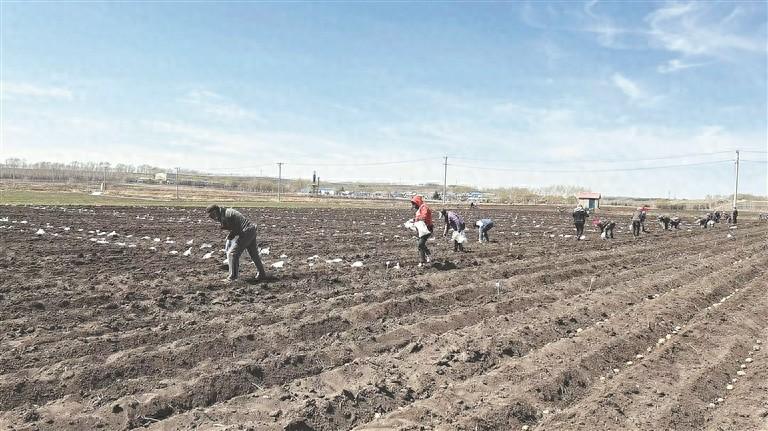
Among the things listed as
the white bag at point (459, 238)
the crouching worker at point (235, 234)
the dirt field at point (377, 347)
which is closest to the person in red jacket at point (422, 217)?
the dirt field at point (377, 347)

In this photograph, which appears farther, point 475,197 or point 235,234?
point 475,197

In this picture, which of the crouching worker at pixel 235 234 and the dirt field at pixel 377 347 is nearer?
the dirt field at pixel 377 347

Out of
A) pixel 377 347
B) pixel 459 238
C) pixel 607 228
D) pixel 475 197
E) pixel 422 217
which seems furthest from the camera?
pixel 475 197

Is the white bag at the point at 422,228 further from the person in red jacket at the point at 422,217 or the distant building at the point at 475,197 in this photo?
the distant building at the point at 475,197

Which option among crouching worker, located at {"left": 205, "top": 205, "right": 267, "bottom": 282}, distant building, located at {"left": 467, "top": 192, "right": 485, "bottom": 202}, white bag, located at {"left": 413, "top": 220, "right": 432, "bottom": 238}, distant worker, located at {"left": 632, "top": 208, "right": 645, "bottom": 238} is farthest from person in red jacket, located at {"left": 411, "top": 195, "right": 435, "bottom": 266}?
distant building, located at {"left": 467, "top": 192, "right": 485, "bottom": 202}

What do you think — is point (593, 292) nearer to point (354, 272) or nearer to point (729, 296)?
point (729, 296)

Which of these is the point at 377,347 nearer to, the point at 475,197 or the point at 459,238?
the point at 459,238

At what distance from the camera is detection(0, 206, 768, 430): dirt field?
190 inches

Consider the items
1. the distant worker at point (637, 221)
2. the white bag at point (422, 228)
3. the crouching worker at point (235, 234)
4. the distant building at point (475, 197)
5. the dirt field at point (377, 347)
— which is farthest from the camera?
the distant building at point (475, 197)

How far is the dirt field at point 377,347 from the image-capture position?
4.82 metres

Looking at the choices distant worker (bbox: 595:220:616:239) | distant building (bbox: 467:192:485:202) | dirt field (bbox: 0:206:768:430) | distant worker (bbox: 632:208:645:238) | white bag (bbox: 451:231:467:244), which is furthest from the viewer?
distant building (bbox: 467:192:485:202)

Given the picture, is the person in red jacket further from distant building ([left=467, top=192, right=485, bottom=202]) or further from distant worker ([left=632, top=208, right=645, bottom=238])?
distant building ([left=467, top=192, right=485, bottom=202])

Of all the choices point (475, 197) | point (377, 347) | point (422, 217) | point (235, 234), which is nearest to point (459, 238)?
point (422, 217)

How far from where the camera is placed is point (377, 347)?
6684 millimetres
